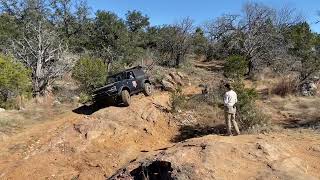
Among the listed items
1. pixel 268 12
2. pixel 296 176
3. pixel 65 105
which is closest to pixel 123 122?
pixel 65 105

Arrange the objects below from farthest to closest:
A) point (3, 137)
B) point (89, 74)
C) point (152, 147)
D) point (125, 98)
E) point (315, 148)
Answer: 1. point (89, 74)
2. point (125, 98)
3. point (3, 137)
4. point (152, 147)
5. point (315, 148)

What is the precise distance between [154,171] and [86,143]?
16.0ft

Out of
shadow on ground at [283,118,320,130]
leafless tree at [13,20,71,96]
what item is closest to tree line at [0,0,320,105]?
leafless tree at [13,20,71,96]

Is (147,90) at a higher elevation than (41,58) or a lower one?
lower

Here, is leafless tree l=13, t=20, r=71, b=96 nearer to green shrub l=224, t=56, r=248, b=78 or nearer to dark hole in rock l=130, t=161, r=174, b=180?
green shrub l=224, t=56, r=248, b=78

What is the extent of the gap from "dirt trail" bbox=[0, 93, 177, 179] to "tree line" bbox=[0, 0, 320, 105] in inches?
283

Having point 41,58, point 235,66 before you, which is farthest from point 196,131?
point 41,58

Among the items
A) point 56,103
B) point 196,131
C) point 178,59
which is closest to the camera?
point 196,131

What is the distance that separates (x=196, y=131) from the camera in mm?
15477

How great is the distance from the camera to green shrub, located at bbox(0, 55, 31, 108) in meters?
18.2

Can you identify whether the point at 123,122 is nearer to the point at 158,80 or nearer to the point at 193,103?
the point at 193,103

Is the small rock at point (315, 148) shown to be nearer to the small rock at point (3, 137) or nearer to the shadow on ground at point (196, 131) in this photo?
the shadow on ground at point (196, 131)

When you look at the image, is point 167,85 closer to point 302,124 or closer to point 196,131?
point 196,131

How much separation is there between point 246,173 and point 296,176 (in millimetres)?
972
